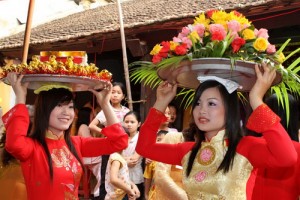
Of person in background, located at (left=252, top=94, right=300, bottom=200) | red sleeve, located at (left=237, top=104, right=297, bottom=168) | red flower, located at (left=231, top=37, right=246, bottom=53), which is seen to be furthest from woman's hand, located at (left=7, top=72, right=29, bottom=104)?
person in background, located at (left=252, top=94, right=300, bottom=200)

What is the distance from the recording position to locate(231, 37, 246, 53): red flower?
→ 278cm

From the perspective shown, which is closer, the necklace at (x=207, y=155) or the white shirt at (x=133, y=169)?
the necklace at (x=207, y=155)

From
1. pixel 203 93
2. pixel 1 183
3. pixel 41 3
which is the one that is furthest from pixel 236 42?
pixel 41 3

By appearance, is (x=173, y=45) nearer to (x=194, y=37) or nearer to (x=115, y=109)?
(x=194, y=37)

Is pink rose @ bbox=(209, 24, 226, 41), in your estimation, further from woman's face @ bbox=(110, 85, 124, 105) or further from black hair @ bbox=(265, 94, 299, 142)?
woman's face @ bbox=(110, 85, 124, 105)

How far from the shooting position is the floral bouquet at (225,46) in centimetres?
278

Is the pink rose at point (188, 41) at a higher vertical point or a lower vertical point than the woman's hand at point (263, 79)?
higher

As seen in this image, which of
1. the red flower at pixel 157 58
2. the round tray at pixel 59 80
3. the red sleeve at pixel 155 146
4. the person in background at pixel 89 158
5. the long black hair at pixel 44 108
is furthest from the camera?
the person in background at pixel 89 158

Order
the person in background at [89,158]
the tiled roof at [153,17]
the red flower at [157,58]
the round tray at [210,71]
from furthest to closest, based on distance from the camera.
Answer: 1. the person in background at [89,158]
2. the tiled roof at [153,17]
3. the red flower at [157,58]
4. the round tray at [210,71]

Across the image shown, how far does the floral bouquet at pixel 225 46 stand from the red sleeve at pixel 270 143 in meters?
0.25

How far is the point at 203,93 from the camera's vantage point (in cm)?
300

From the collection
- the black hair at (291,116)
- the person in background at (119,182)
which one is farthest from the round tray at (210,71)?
the person in background at (119,182)

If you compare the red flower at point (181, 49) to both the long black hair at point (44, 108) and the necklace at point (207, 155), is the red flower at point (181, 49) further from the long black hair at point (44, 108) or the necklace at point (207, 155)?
the long black hair at point (44, 108)

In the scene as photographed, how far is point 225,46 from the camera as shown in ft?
9.10
